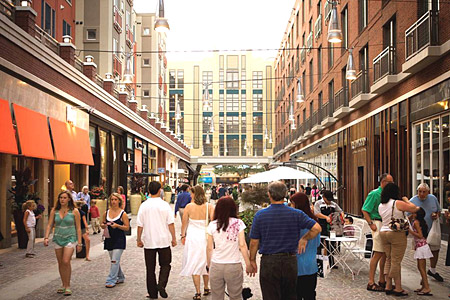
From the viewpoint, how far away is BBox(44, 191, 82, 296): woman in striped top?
8812mm

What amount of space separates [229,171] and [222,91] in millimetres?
18952

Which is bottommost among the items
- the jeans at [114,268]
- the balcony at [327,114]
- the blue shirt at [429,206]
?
the jeans at [114,268]

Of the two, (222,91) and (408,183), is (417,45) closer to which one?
(408,183)

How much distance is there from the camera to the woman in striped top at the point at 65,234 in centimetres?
881

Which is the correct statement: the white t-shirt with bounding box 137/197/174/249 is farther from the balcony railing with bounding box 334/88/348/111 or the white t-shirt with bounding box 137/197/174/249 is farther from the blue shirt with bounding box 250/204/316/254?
the balcony railing with bounding box 334/88/348/111

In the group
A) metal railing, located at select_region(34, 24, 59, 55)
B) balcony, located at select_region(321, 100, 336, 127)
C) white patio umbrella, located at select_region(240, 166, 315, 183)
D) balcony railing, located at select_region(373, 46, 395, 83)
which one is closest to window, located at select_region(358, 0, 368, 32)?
balcony railing, located at select_region(373, 46, 395, 83)

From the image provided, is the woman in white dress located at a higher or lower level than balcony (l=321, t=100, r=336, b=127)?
lower

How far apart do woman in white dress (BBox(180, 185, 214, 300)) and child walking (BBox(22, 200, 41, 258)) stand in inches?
247

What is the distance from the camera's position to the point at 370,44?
80.6 feet

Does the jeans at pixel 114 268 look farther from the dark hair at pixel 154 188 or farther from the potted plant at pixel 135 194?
the potted plant at pixel 135 194

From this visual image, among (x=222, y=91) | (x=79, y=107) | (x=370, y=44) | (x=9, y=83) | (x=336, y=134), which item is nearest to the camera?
(x=9, y=83)

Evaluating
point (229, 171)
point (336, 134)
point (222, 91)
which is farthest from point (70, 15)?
point (229, 171)

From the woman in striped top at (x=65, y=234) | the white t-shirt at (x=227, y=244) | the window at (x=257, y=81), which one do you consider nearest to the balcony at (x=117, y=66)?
the woman in striped top at (x=65, y=234)

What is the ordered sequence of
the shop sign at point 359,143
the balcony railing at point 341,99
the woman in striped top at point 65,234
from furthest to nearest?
the balcony railing at point 341,99 < the shop sign at point 359,143 < the woman in striped top at point 65,234
